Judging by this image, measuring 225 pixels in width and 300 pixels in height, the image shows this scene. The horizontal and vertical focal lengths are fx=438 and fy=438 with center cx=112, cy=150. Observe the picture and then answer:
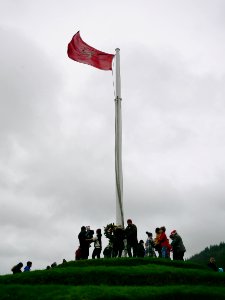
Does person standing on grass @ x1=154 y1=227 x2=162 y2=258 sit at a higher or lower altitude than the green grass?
higher

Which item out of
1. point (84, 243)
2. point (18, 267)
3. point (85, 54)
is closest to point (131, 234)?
point (84, 243)

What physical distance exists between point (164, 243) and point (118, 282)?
5.74m

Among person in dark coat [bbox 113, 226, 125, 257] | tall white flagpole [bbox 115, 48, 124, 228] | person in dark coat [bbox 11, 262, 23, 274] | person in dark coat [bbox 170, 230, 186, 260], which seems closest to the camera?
person in dark coat [bbox 170, 230, 186, 260]

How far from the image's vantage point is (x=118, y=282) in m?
17.8

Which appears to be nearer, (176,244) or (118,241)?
(176,244)

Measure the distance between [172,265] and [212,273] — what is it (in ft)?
7.60

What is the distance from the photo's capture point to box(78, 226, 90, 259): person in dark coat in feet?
74.2

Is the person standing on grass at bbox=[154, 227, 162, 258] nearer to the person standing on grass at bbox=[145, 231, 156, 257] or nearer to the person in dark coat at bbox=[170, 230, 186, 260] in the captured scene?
the person standing on grass at bbox=[145, 231, 156, 257]

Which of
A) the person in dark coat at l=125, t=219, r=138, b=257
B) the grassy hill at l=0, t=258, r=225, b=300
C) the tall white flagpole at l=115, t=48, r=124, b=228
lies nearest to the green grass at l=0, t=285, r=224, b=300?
the grassy hill at l=0, t=258, r=225, b=300

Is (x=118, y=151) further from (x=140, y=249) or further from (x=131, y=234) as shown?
(x=140, y=249)

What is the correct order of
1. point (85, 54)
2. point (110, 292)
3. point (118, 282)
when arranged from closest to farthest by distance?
point (110, 292) → point (118, 282) → point (85, 54)

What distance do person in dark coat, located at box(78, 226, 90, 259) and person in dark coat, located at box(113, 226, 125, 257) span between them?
4.75ft

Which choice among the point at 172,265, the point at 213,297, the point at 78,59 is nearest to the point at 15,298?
the point at 213,297

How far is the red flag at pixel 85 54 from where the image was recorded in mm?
26406
